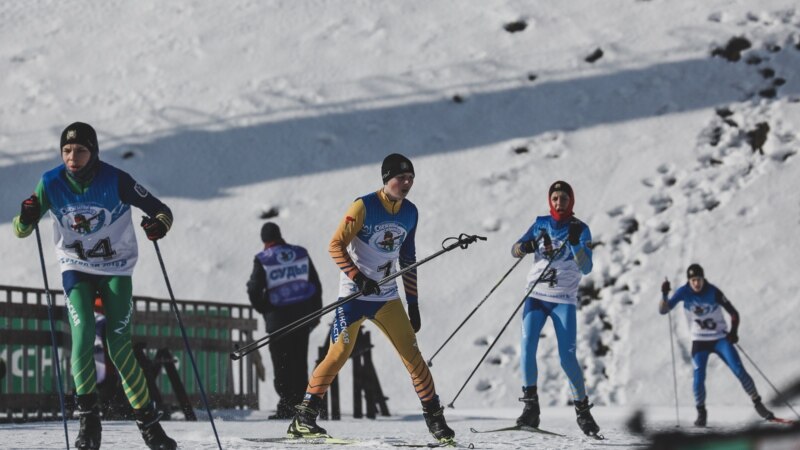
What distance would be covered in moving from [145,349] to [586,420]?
21.7 feet

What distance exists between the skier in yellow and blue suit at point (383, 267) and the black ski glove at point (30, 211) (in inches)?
72.7

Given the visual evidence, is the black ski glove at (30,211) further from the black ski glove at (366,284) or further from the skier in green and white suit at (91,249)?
the black ski glove at (366,284)

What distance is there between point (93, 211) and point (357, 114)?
16389 mm

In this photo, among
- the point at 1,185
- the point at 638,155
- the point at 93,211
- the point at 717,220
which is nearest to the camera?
the point at 93,211

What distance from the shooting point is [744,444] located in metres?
1.52

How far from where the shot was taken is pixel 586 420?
28.8ft

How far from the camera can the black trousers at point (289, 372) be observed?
11.7 meters

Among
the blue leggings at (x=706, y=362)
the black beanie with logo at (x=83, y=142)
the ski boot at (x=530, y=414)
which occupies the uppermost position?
the black beanie with logo at (x=83, y=142)

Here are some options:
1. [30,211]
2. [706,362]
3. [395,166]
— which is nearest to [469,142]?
[706,362]

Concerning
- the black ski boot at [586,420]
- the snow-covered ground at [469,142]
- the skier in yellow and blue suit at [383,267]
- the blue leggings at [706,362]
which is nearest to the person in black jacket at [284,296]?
the snow-covered ground at [469,142]

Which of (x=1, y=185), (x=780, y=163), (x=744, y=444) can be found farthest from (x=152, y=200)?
(x=1, y=185)

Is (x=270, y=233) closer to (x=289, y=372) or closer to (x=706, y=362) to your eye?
(x=289, y=372)

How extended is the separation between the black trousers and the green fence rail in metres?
1.27

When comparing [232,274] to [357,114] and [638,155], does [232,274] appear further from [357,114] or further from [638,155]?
[638,155]
